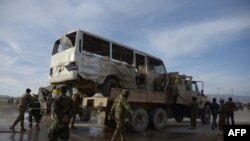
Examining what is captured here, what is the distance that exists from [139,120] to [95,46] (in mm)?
3465

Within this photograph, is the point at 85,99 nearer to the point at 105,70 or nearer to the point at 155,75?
the point at 105,70

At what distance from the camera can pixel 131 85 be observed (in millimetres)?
12242

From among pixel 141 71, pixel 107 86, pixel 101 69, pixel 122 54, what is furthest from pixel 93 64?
pixel 141 71

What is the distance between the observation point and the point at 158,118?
42.9ft

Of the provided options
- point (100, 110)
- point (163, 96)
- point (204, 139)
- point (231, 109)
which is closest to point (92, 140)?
point (100, 110)

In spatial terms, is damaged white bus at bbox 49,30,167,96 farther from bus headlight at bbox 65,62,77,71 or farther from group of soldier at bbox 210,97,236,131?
group of soldier at bbox 210,97,236,131

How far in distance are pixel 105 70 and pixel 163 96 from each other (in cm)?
348

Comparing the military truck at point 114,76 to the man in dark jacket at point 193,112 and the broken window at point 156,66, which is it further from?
the man in dark jacket at point 193,112

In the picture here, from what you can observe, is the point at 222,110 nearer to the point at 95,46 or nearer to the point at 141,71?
→ the point at 141,71

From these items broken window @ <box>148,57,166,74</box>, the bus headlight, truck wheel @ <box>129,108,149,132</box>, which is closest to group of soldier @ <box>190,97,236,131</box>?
broken window @ <box>148,57,166,74</box>

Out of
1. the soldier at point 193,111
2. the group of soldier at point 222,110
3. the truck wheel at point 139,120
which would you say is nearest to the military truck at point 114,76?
the truck wheel at point 139,120

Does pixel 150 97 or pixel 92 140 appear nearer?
pixel 92 140

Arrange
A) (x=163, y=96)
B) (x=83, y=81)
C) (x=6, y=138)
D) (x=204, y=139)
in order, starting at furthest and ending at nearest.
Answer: (x=163, y=96)
(x=83, y=81)
(x=204, y=139)
(x=6, y=138)

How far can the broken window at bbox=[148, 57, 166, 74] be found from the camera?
13.6 meters
